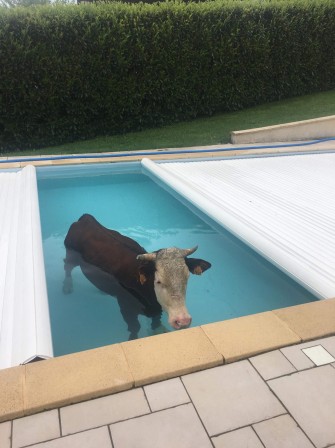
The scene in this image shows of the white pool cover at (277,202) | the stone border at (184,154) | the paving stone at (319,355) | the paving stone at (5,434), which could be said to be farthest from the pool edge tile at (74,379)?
the stone border at (184,154)

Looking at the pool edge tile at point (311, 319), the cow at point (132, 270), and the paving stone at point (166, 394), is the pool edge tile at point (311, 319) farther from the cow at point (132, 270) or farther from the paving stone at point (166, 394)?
the paving stone at point (166, 394)

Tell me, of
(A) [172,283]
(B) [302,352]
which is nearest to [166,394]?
Answer: (B) [302,352]

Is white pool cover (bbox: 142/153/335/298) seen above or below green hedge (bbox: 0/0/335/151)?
below

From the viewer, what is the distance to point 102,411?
2207mm

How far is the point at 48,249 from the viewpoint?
572 cm

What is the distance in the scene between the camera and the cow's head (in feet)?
10.2

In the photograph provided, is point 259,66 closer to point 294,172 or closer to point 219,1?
point 219,1

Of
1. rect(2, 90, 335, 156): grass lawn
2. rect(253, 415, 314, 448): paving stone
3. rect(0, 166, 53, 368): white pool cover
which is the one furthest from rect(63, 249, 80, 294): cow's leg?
rect(2, 90, 335, 156): grass lawn

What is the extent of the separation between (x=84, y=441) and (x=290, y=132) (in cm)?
1024

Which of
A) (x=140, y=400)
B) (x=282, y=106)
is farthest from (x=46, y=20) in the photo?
(x=140, y=400)

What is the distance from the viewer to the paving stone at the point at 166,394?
2260 mm

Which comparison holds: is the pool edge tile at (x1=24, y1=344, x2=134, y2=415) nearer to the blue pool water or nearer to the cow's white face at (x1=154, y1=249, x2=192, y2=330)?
Result: the cow's white face at (x1=154, y1=249, x2=192, y2=330)

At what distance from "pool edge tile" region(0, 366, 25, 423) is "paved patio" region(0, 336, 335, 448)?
50 millimetres

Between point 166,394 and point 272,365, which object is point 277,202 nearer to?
point 272,365
